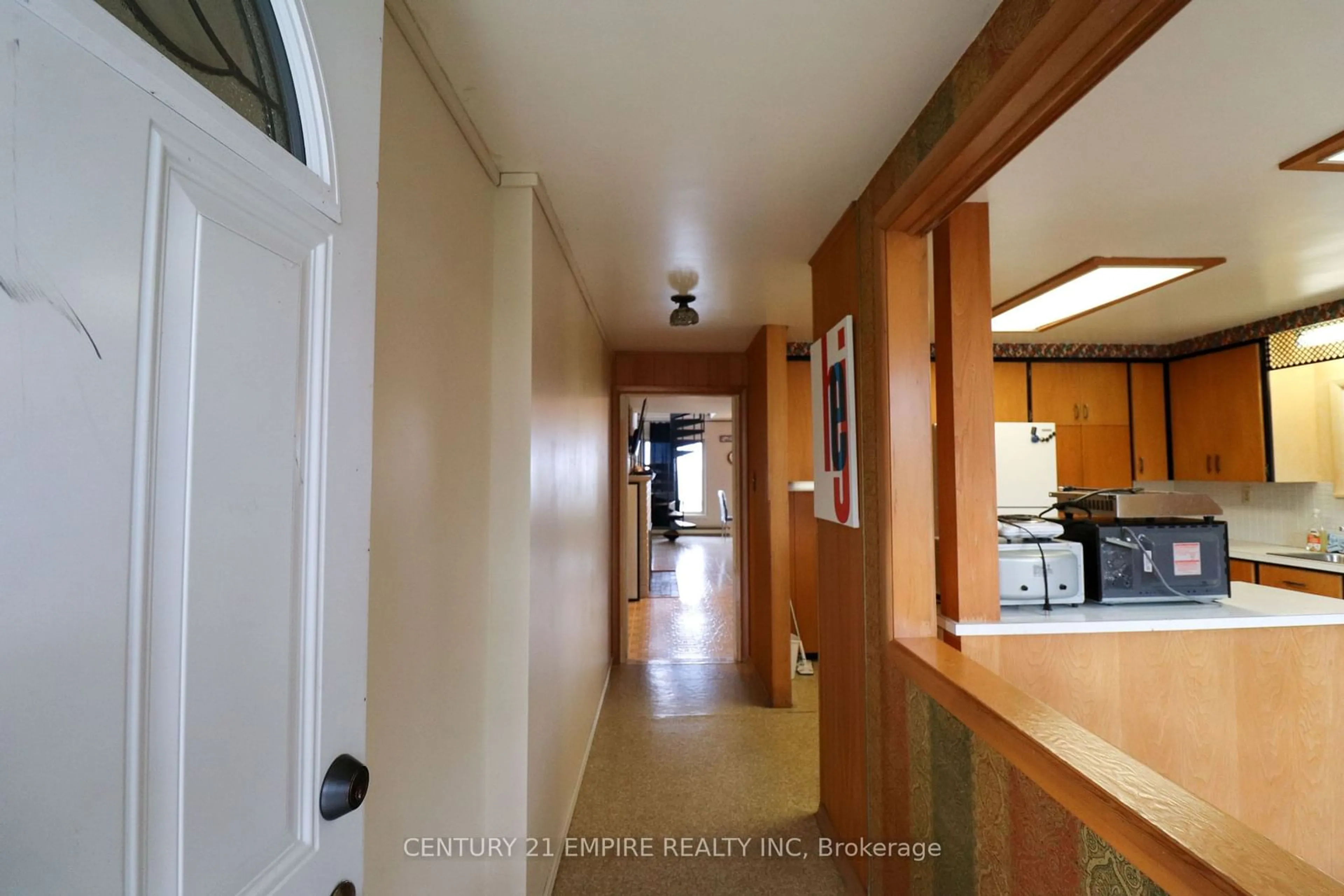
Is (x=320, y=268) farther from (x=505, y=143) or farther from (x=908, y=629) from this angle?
(x=908, y=629)

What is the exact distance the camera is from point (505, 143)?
1596 mm

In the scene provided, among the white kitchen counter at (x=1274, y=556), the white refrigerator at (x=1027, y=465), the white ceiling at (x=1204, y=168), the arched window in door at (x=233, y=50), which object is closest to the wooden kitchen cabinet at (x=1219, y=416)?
the white kitchen counter at (x=1274, y=556)

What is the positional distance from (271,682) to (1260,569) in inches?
197

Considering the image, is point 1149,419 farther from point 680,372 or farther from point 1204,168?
point 680,372

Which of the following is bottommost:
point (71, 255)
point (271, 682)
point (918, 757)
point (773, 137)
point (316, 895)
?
point (918, 757)

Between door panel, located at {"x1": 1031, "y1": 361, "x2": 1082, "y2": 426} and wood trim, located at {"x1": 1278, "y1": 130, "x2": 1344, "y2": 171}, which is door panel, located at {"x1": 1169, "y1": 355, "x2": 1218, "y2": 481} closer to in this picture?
door panel, located at {"x1": 1031, "y1": 361, "x2": 1082, "y2": 426}

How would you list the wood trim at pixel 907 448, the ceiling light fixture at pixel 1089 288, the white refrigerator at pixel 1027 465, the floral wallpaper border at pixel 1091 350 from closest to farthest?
the wood trim at pixel 907 448 < the ceiling light fixture at pixel 1089 288 < the white refrigerator at pixel 1027 465 < the floral wallpaper border at pixel 1091 350

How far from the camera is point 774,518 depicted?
3.50 meters

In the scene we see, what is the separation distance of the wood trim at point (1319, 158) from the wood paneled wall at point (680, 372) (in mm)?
2975

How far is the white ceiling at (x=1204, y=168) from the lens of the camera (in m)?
1.22

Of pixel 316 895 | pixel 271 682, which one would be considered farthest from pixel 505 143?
pixel 316 895

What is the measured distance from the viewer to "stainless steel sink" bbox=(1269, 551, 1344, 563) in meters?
3.28

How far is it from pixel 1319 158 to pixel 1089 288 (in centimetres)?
117

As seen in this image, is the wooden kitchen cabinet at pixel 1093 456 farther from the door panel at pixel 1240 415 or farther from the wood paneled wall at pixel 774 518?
the wood paneled wall at pixel 774 518
